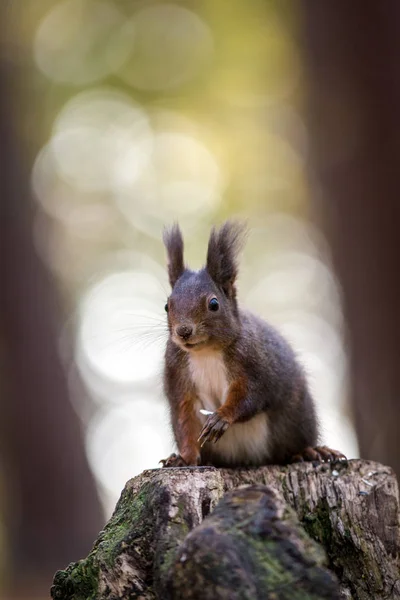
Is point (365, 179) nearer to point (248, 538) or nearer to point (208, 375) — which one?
point (208, 375)

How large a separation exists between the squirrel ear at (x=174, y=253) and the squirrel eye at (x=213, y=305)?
28 cm

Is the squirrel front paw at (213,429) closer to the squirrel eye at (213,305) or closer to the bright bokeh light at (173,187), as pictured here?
the squirrel eye at (213,305)

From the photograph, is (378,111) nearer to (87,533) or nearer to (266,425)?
(266,425)

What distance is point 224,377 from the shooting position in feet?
11.7

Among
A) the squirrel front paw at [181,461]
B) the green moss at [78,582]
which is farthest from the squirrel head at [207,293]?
the green moss at [78,582]

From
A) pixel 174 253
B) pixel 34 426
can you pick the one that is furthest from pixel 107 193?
pixel 174 253

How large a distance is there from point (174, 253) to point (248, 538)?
5.66 feet

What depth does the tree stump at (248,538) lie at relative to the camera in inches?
83.0

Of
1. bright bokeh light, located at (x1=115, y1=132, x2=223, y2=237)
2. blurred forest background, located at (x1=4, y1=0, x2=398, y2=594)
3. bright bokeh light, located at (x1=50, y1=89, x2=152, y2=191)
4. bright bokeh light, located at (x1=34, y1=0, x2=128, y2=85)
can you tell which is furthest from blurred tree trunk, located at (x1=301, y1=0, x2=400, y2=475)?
bright bokeh light, located at (x1=50, y1=89, x2=152, y2=191)

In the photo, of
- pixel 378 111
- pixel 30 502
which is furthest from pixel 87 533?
pixel 378 111

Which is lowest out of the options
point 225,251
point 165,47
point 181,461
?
point 181,461

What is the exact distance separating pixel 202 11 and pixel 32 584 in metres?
6.88

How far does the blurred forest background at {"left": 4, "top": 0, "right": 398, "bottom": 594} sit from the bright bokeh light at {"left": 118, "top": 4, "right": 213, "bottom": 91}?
2 centimetres

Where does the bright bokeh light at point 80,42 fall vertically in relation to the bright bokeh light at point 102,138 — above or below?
above
